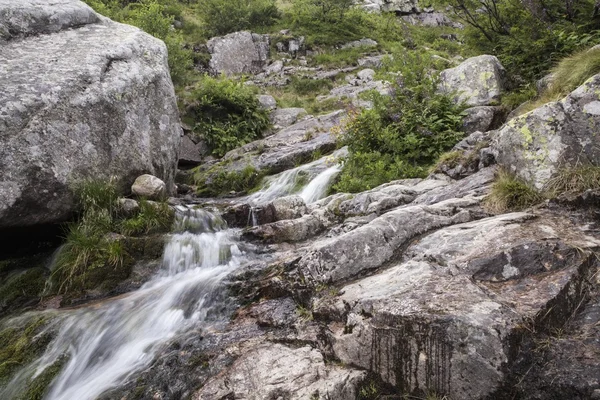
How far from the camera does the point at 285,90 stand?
66.3ft

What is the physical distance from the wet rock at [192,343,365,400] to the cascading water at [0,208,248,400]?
1235 mm

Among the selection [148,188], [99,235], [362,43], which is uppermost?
[362,43]

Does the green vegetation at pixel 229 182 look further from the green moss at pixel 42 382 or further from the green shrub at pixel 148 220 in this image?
the green moss at pixel 42 382

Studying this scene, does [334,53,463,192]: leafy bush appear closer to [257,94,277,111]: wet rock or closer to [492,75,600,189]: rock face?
[492,75,600,189]: rock face

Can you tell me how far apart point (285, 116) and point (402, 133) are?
969 centimetres

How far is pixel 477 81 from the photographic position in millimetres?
8930

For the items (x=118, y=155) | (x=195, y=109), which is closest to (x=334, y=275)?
(x=118, y=155)

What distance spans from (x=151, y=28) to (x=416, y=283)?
18.0 meters

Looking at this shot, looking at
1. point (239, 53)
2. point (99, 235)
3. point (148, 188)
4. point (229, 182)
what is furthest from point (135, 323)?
point (239, 53)

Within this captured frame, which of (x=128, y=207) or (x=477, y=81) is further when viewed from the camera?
(x=477, y=81)

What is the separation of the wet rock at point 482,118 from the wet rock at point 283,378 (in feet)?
21.6

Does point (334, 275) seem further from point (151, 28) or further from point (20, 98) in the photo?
point (151, 28)

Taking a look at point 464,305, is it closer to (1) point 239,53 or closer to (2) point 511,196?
(2) point 511,196

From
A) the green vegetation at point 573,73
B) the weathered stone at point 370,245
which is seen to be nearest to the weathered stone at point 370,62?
the green vegetation at point 573,73
